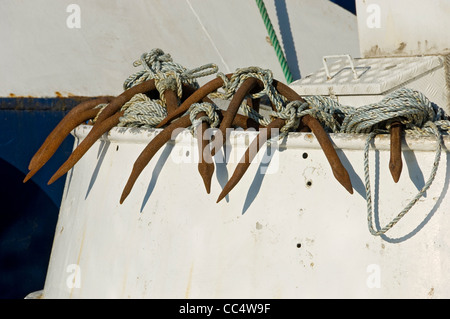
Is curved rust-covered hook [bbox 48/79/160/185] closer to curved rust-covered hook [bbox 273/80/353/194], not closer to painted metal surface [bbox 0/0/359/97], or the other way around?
curved rust-covered hook [bbox 273/80/353/194]

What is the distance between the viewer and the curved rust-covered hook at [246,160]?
6.25 feet

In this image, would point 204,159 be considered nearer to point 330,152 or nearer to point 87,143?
point 330,152

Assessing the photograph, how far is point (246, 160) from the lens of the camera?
1.91 meters

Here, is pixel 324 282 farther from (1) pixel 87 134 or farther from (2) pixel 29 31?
(2) pixel 29 31

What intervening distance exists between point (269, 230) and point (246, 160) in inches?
7.8

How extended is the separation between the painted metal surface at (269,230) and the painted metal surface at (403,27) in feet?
5.05

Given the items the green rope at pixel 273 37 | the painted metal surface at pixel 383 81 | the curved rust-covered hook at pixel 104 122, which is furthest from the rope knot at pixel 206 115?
the green rope at pixel 273 37

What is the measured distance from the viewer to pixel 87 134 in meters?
2.38

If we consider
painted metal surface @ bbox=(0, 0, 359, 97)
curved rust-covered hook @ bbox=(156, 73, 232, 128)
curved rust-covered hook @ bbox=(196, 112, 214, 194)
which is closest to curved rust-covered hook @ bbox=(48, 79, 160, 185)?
curved rust-covered hook @ bbox=(156, 73, 232, 128)

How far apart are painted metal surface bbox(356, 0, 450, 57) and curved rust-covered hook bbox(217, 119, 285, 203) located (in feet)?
5.13

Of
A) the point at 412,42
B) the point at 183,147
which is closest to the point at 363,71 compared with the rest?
the point at 412,42

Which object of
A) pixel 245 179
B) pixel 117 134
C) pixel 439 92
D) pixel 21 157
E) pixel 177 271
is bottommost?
pixel 177 271

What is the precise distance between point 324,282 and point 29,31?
7.63 feet

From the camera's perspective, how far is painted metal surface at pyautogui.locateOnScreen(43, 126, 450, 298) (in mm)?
1797
